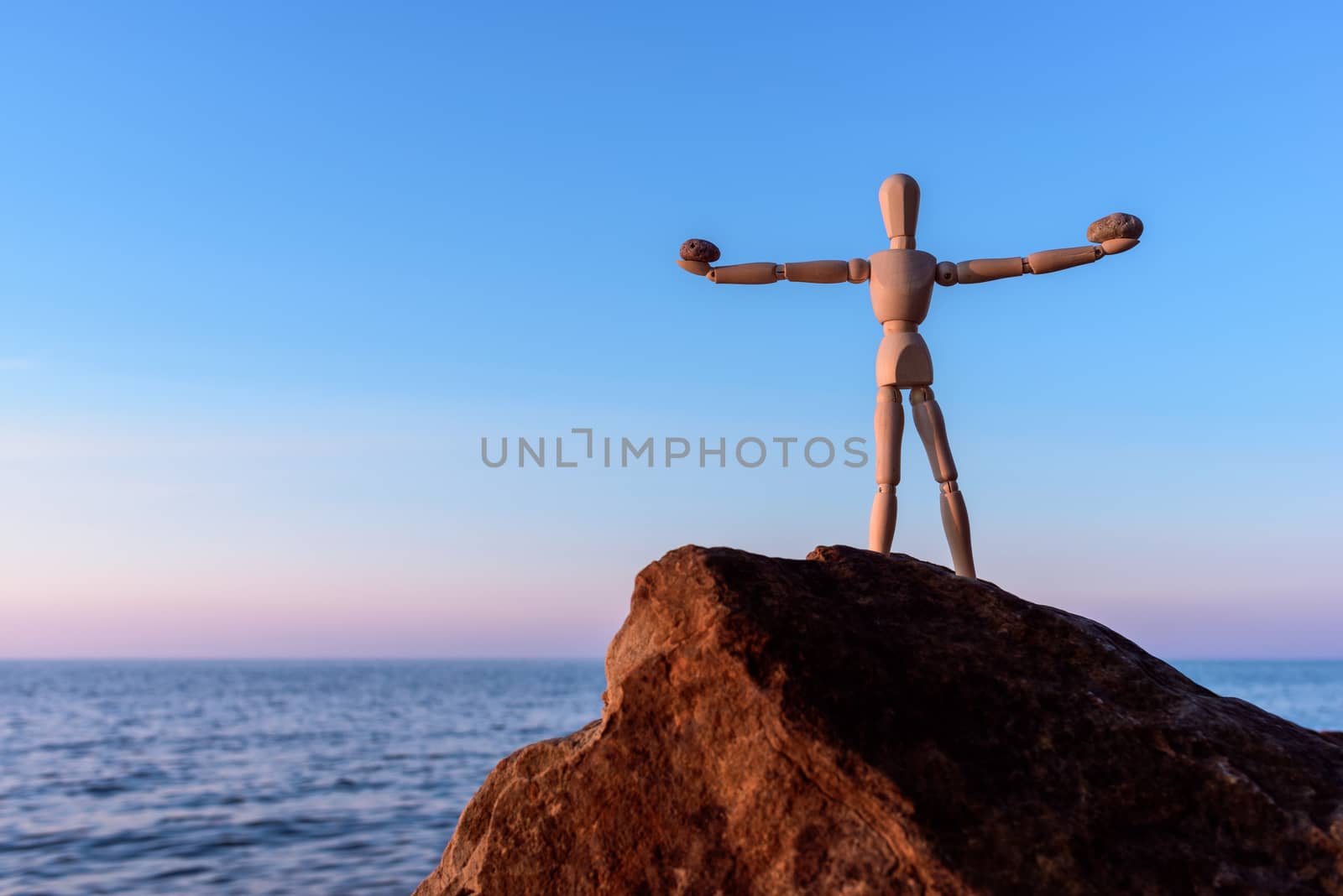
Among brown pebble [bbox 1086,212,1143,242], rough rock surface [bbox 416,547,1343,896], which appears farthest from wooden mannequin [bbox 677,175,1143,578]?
rough rock surface [bbox 416,547,1343,896]

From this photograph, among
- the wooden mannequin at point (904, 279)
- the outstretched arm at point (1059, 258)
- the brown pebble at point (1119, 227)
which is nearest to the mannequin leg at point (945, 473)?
the wooden mannequin at point (904, 279)

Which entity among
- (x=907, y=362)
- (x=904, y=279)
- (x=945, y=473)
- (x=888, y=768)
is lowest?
(x=888, y=768)

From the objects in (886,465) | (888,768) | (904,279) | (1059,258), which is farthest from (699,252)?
(888,768)

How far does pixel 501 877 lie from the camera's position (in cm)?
482

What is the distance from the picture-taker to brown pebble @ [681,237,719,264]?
29.6 feet

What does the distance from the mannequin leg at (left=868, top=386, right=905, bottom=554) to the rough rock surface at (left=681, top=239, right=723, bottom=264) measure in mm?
1727

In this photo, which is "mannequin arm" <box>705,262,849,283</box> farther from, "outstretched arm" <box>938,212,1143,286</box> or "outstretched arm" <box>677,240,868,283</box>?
"outstretched arm" <box>938,212,1143,286</box>

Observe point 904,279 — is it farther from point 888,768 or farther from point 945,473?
point 888,768

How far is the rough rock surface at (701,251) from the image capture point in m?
9.01

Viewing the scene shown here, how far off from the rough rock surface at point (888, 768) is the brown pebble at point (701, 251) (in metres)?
4.29

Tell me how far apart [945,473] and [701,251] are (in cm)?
259

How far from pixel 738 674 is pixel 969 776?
945 millimetres

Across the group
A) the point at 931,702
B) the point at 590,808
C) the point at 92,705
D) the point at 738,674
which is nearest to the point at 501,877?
the point at 590,808

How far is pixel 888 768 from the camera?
418cm
